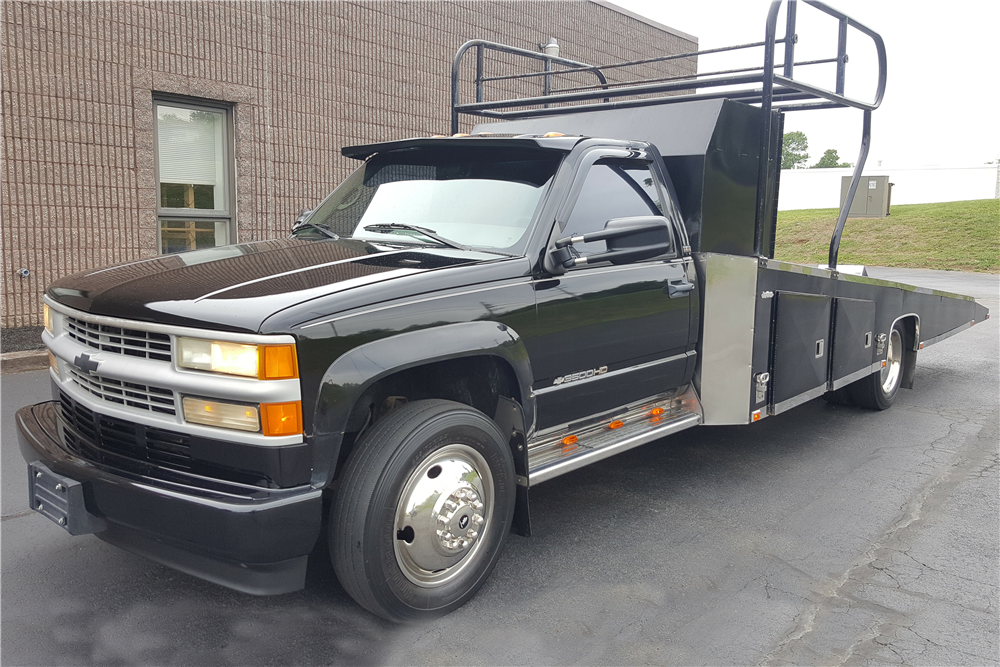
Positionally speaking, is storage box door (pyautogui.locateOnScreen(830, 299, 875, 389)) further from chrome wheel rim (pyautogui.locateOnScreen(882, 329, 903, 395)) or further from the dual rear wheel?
chrome wheel rim (pyautogui.locateOnScreen(882, 329, 903, 395))

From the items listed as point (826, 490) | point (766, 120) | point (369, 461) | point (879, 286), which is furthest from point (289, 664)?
point (879, 286)

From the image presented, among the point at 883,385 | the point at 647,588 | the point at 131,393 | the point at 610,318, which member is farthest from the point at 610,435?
the point at 883,385

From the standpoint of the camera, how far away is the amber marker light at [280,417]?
9.19ft

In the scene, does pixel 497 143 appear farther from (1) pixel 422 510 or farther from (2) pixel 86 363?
(2) pixel 86 363

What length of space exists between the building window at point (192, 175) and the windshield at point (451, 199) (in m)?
5.78

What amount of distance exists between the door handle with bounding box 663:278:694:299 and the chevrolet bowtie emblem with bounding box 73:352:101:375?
9.34ft

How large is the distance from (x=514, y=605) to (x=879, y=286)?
450cm

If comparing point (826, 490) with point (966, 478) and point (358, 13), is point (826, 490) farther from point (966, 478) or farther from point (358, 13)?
point (358, 13)

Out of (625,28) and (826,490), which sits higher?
(625,28)

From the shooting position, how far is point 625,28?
613 inches

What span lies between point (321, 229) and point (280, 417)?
6.12 feet

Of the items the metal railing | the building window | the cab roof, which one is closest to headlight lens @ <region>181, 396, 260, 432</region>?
the cab roof

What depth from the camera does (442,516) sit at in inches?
130

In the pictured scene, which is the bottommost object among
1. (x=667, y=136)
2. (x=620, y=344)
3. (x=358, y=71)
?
(x=620, y=344)
